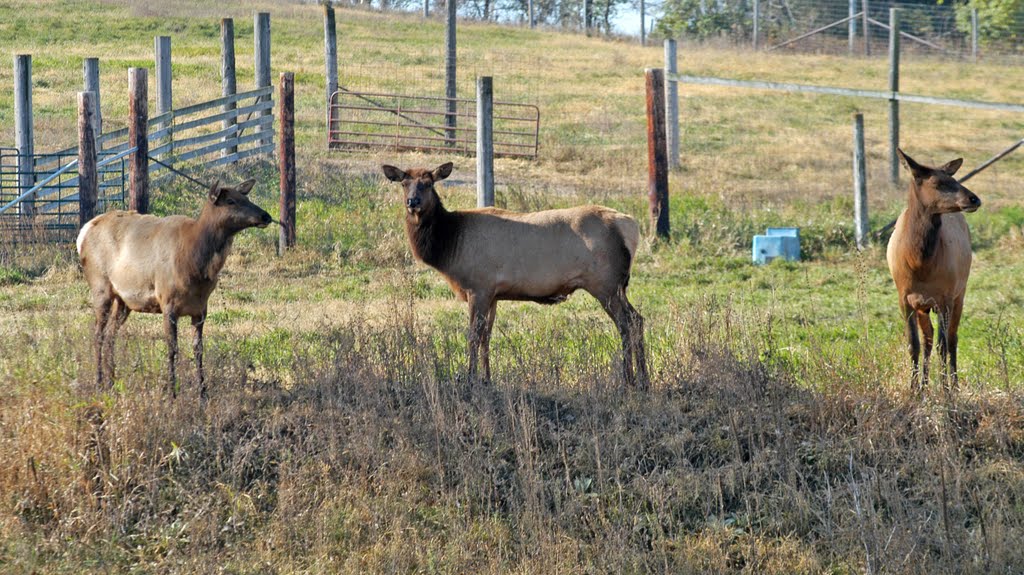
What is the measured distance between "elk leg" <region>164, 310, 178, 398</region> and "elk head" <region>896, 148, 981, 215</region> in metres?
5.68

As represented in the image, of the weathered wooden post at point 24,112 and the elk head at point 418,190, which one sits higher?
the weathered wooden post at point 24,112

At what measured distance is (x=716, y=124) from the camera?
3206 centimetres

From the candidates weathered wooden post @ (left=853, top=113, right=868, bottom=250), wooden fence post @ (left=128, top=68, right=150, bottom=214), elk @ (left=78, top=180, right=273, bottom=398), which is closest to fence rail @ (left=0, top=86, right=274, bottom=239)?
wooden fence post @ (left=128, top=68, right=150, bottom=214)

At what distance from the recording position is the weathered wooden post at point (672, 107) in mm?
22562

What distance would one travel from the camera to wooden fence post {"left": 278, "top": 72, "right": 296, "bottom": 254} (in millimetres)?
16062

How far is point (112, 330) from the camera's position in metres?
9.44

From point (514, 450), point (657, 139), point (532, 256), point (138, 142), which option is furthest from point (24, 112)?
point (514, 450)

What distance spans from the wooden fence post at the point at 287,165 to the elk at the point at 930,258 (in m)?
8.67

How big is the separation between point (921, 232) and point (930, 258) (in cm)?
22

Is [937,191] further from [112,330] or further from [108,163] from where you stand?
[108,163]

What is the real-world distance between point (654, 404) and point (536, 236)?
193 cm

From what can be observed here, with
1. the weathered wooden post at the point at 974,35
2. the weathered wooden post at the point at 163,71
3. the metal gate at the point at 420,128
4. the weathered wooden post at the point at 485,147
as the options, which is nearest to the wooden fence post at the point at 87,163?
the weathered wooden post at the point at 485,147

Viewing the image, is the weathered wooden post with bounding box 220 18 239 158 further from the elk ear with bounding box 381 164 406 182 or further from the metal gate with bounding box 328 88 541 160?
the elk ear with bounding box 381 164 406 182

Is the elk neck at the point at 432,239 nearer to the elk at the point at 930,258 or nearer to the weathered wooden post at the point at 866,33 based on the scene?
the elk at the point at 930,258
